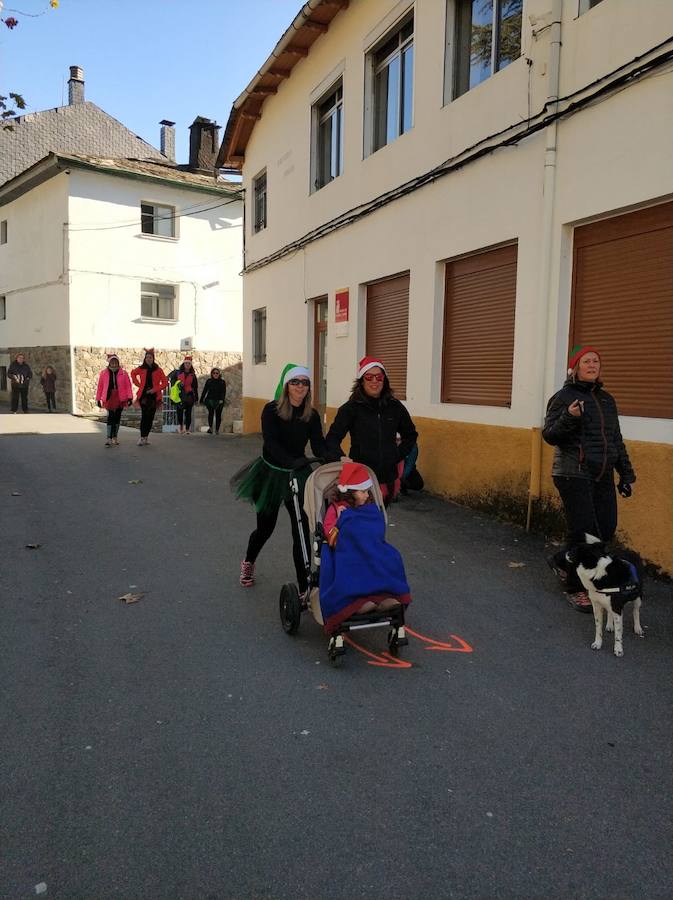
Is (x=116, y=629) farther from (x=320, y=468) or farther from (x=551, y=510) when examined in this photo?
(x=551, y=510)

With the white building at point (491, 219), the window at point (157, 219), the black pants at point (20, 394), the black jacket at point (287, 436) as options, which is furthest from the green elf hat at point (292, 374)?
the window at point (157, 219)

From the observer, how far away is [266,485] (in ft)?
17.0

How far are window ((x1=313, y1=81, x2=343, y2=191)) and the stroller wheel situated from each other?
9.88m

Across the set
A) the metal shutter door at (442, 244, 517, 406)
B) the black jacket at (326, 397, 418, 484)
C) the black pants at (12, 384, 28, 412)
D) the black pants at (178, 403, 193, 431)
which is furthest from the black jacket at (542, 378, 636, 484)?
the black pants at (12, 384, 28, 412)

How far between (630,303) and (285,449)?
3.68 meters

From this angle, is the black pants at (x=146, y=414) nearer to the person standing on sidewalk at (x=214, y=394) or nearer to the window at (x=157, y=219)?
the person standing on sidewalk at (x=214, y=394)

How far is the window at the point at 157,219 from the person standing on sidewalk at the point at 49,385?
6.14m

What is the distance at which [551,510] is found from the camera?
712cm

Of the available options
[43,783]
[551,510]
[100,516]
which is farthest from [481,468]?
[43,783]

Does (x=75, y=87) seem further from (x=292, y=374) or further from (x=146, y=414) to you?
(x=292, y=374)

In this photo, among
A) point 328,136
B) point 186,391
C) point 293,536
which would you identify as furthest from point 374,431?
point 186,391

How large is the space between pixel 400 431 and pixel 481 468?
282 cm

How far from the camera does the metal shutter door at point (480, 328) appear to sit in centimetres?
807

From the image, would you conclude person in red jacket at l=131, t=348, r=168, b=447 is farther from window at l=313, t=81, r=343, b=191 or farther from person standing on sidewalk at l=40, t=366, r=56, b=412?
person standing on sidewalk at l=40, t=366, r=56, b=412
